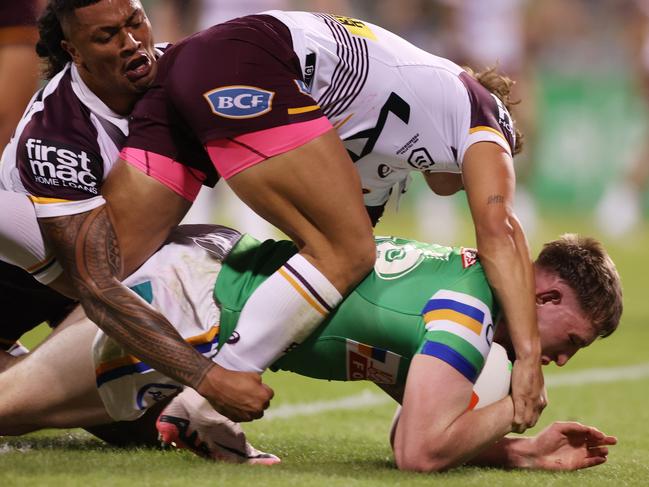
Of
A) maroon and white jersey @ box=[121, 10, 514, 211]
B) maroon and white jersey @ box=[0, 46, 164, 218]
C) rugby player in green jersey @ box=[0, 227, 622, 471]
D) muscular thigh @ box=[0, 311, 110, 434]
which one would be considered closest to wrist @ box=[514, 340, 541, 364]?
rugby player in green jersey @ box=[0, 227, 622, 471]

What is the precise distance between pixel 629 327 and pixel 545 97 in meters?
7.70

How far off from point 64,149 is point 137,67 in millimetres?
431

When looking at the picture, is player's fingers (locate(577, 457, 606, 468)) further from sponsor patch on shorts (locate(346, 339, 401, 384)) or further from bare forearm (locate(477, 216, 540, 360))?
sponsor patch on shorts (locate(346, 339, 401, 384))

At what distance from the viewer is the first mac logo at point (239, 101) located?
4.17m

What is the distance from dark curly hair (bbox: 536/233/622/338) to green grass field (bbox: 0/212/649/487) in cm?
53

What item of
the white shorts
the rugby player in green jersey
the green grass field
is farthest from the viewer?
the white shorts

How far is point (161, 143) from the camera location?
438 cm

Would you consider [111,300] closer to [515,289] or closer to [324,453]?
[324,453]

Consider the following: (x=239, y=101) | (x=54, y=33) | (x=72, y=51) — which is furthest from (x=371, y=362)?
(x=54, y=33)

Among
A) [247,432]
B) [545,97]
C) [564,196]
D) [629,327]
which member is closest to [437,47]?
[545,97]

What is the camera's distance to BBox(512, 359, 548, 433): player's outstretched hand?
12.9ft

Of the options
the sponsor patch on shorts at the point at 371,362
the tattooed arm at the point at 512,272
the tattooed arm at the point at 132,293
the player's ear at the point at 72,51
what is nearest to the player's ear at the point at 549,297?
the tattooed arm at the point at 512,272

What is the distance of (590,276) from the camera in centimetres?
414

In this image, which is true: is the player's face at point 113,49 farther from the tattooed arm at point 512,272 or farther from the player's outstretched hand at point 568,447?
the player's outstretched hand at point 568,447
